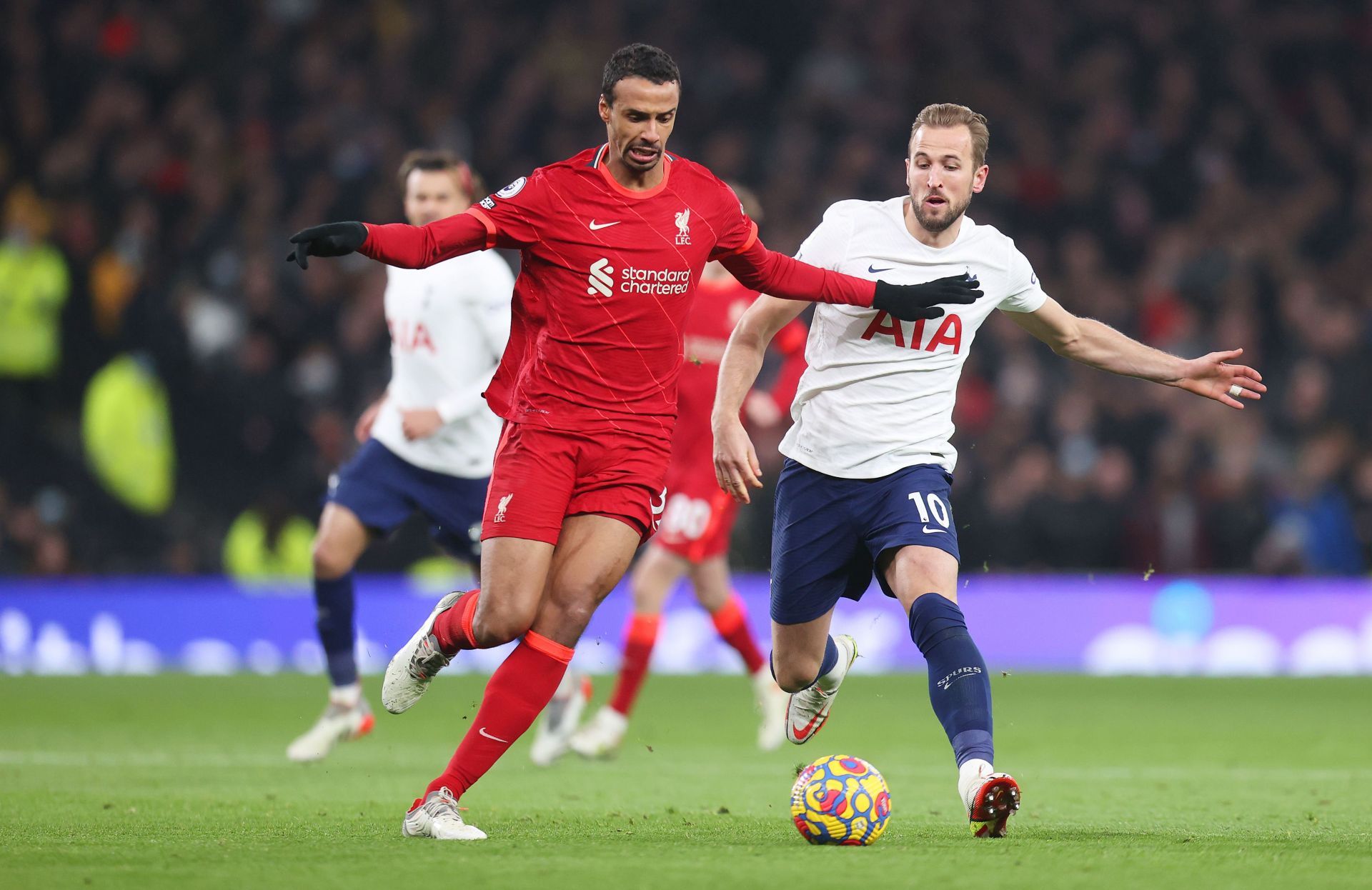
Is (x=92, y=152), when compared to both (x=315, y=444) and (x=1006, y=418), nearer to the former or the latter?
(x=315, y=444)

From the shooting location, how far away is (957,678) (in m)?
5.52

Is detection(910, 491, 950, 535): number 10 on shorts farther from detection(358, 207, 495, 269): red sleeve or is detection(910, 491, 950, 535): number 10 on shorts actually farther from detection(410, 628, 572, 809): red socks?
detection(358, 207, 495, 269): red sleeve

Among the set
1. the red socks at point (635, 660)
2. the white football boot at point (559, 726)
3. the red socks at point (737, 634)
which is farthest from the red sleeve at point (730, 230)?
the red socks at point (737, 634)

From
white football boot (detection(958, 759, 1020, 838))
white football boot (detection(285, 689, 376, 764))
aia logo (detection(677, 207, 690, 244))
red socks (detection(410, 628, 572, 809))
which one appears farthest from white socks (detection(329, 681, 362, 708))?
white football boot (detection(958, 759, 1020, 838))

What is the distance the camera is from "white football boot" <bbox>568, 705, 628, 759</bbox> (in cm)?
885

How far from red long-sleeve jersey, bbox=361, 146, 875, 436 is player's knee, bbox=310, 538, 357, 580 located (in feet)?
8.94

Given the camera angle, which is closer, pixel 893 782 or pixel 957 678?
pixel 957 678

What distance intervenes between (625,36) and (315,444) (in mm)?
6614

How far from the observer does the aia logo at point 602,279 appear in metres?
5.47

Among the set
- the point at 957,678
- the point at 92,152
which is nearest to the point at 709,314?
the point at 957,678

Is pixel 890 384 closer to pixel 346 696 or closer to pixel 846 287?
pixel 846 287

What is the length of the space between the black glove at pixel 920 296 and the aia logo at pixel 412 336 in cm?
304

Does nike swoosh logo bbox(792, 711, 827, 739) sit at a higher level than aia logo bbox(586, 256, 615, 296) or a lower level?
lower

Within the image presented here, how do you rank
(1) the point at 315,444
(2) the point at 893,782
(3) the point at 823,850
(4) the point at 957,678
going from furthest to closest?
1. (1) the point at 315,444
2. (2) the point at 893,782
3. (4) the point at 957,678
4. (3) the point at 823,850
